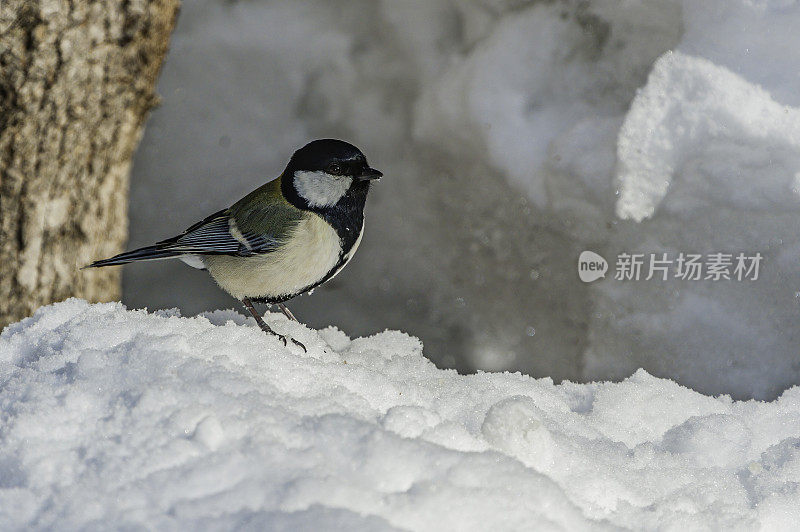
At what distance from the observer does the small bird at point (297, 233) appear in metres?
2.22

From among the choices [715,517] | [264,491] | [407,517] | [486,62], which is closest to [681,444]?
[715,517]

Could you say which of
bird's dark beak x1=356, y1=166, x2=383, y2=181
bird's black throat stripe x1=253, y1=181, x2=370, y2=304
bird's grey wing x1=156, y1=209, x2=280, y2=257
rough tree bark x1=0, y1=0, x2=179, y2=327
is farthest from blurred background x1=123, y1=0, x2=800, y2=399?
bird's dark beak x1=356, y1=166, x2=383, y2=181

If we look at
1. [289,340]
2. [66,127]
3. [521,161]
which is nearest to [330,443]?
[289,340]

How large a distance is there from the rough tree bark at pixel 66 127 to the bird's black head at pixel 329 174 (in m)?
0.93

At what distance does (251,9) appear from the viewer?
3.75 metres

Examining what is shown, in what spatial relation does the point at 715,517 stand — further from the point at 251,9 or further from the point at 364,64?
the point at 251,9

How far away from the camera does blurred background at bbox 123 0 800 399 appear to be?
313cm

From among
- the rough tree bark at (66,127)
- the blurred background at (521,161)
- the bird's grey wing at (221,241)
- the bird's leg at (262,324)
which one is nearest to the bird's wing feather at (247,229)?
the bird's grey wing at (221,241)

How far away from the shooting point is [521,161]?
351cm

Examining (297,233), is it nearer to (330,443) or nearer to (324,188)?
(324,188)

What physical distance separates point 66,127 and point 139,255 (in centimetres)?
72

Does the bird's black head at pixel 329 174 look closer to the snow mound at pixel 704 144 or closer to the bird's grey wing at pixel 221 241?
the bird's grey wing at pixel 221 241

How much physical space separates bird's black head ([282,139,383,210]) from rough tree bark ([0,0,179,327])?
93cm

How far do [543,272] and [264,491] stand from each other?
254 centimetres
